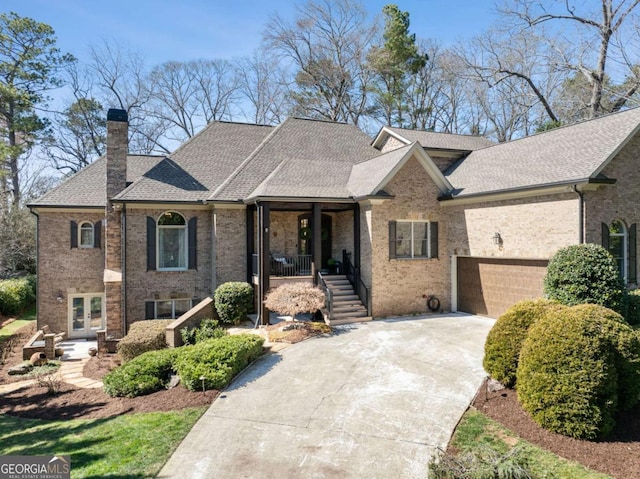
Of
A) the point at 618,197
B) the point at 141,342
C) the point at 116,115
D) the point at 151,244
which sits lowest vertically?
the point at 141,342

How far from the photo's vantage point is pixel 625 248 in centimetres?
1163

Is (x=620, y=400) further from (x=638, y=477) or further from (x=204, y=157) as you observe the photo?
(x=204, y=157)

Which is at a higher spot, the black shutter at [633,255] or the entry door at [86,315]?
the black shutter at [633,255]

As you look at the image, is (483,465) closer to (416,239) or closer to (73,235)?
(416,239)

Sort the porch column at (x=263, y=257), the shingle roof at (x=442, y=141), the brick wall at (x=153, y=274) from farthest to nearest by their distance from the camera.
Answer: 1. the shingle roof at (x=442, y=141)
2. the brick wall at (x=153, y=274)
3. the porch column at (x=263, y=257)

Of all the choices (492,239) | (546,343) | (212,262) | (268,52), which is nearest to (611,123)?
(492,239)

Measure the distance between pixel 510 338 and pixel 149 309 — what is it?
43.0 feet

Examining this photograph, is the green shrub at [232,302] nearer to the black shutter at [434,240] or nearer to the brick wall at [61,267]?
the brick wall at [61,267]

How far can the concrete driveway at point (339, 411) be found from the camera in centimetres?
596

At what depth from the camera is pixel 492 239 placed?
13.5 m

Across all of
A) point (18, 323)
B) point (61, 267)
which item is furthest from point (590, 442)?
point (18, 323)

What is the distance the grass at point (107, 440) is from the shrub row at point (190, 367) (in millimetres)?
966

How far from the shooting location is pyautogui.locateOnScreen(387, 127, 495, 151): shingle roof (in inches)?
729

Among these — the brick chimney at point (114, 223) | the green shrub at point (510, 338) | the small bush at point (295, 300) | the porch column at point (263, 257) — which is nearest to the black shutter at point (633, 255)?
the green shrub at point (510, 338)
